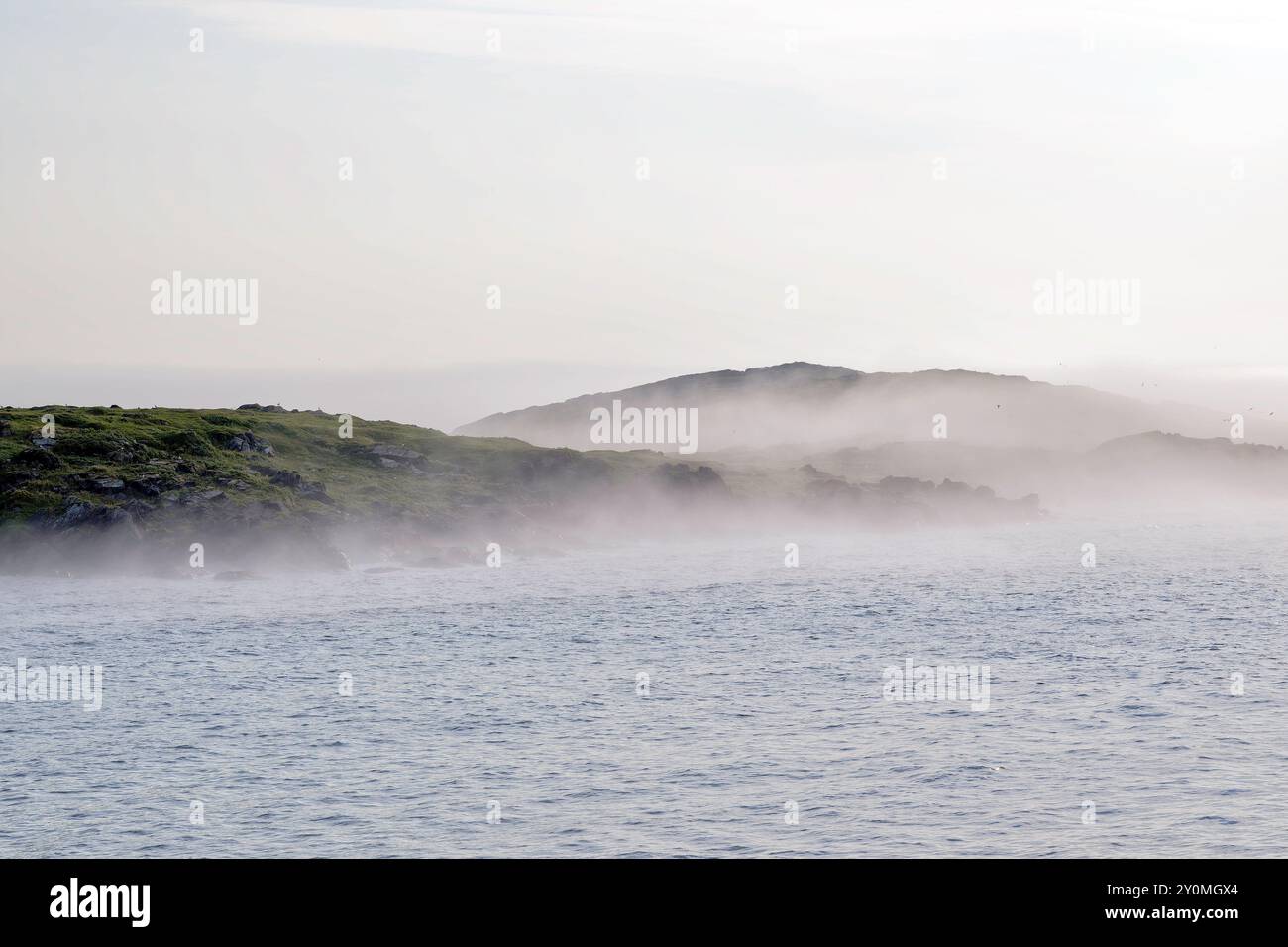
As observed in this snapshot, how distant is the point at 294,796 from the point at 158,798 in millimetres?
4911

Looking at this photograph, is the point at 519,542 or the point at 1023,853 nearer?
the point at 1023,853

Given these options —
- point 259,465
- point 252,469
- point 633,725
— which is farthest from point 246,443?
point 633,725

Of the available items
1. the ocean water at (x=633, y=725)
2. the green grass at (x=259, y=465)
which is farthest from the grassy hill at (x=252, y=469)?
the ocean water at (x=633, y=725)

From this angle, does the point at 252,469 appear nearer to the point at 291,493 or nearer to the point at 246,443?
the point at 291,493

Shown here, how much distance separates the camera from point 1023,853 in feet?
117

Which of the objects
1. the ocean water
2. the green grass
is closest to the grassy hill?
the green grass

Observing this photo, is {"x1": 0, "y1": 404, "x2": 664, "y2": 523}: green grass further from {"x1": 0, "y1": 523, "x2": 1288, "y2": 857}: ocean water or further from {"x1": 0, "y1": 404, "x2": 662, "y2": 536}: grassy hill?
{"x1": 0, "y1": 523, "x2": 1288, "y2": 857}: ocean water

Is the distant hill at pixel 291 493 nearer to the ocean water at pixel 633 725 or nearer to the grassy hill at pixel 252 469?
the grassy hill at pixel 252 469

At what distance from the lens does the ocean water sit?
38.5m

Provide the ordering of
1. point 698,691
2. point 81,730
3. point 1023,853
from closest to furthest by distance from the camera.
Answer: point 1023,853
point 81,730
point 698,691
